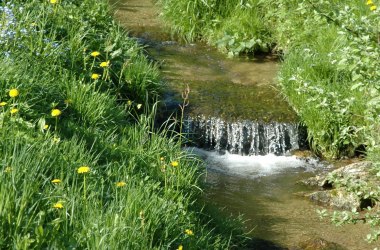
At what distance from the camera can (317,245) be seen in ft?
21.9

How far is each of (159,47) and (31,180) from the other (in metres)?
7.35

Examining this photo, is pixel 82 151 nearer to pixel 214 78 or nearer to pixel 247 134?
pixel 247 134

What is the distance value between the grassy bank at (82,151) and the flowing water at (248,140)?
2.85ft

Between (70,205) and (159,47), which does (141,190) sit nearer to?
(70,205)

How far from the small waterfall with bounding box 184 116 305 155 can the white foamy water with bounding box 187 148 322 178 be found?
4.7 inches

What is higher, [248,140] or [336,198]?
[248,140]

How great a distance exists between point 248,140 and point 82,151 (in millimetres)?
3922

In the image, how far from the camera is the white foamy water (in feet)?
28.2

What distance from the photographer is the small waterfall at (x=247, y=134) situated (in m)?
9.02

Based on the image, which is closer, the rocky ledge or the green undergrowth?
the rocky ledge

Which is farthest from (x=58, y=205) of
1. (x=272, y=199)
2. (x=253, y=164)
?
(x=253, y=164)

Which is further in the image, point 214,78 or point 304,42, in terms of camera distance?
point 304,42

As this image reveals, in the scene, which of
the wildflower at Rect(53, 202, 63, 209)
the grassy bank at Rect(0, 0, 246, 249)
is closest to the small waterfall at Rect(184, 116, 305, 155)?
the grassy bank at Rect(0, 0, 246, 249)

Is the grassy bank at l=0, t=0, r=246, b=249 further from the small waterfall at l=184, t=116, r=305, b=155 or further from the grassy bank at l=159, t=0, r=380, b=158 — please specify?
the grassy bank at l=159, t=0, r=380, b=158
